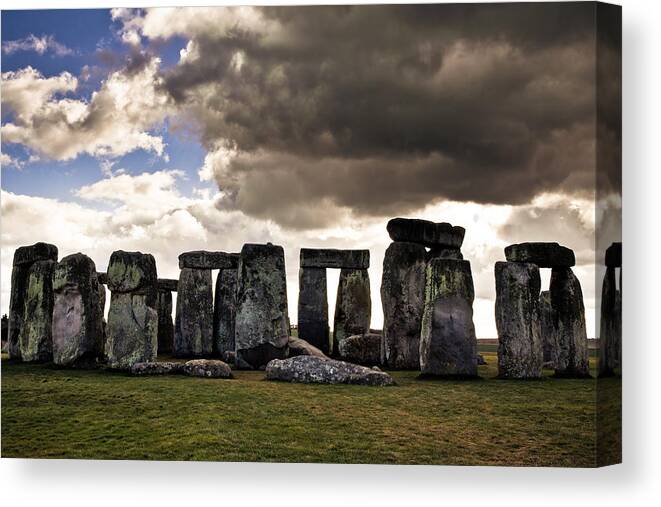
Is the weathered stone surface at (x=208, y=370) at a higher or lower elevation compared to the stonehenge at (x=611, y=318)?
lower

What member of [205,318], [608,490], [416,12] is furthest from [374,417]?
[205,318]

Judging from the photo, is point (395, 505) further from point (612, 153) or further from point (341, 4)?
point (341, 4)

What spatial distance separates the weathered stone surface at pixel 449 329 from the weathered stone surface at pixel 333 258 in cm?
713

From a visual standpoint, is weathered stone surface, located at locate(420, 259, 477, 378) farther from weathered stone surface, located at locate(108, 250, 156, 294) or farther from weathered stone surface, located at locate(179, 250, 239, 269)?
weathered stone surface, located at locate(179, 250, 239, 269)

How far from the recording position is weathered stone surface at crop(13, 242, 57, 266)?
15039mm

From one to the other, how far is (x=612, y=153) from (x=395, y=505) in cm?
416

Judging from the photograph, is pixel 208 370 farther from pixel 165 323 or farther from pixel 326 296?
pixel 165 323

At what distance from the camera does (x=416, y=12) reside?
9.13 m

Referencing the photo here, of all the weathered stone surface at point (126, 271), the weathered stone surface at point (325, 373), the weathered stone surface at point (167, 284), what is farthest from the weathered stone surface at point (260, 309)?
the weathered stone surface at point (167, 284)

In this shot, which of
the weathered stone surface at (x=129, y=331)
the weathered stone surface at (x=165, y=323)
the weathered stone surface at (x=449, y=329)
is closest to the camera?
the weathered stone surface at (x=449, y=329)

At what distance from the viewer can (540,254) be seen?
12.9 meters

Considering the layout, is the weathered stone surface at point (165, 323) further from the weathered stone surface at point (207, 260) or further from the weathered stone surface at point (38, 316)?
the weathered stone surface at point (38, 316)

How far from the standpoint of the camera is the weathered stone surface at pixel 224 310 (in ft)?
58.4

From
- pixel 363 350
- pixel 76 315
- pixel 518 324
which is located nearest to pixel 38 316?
pixel 76 315
